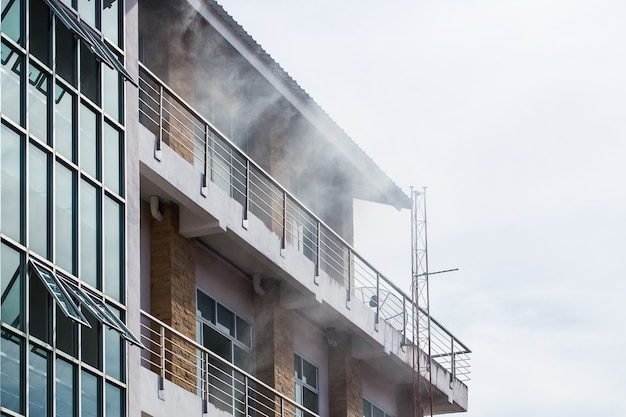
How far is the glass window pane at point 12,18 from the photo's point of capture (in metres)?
20.7

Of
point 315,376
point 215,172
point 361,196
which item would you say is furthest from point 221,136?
point 361,196

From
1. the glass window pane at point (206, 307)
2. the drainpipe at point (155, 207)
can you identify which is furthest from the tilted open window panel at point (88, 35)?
the glass window pane at point (206, 307)

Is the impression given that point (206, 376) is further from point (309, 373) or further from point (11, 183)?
point (11, 183)

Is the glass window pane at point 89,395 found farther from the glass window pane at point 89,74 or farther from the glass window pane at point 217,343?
the glass window pane at point 217,343

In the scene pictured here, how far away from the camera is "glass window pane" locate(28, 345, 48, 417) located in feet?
Answer: 65.1

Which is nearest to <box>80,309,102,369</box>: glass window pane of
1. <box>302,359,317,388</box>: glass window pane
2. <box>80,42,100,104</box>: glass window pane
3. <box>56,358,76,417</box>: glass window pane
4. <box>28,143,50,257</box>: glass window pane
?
<box>56,358,76,417</box>: glass window pane

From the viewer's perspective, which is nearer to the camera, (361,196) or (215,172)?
(215,172)

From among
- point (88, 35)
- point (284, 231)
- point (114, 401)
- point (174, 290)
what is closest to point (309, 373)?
point (284, 231)

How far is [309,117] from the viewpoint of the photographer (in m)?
31.6

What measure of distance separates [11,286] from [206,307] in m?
8.30

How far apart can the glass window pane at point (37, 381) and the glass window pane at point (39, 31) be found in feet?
12.3

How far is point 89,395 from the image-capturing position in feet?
69.3

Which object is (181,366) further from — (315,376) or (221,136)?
(315,376)

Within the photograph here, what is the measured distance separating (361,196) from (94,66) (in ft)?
44.2
